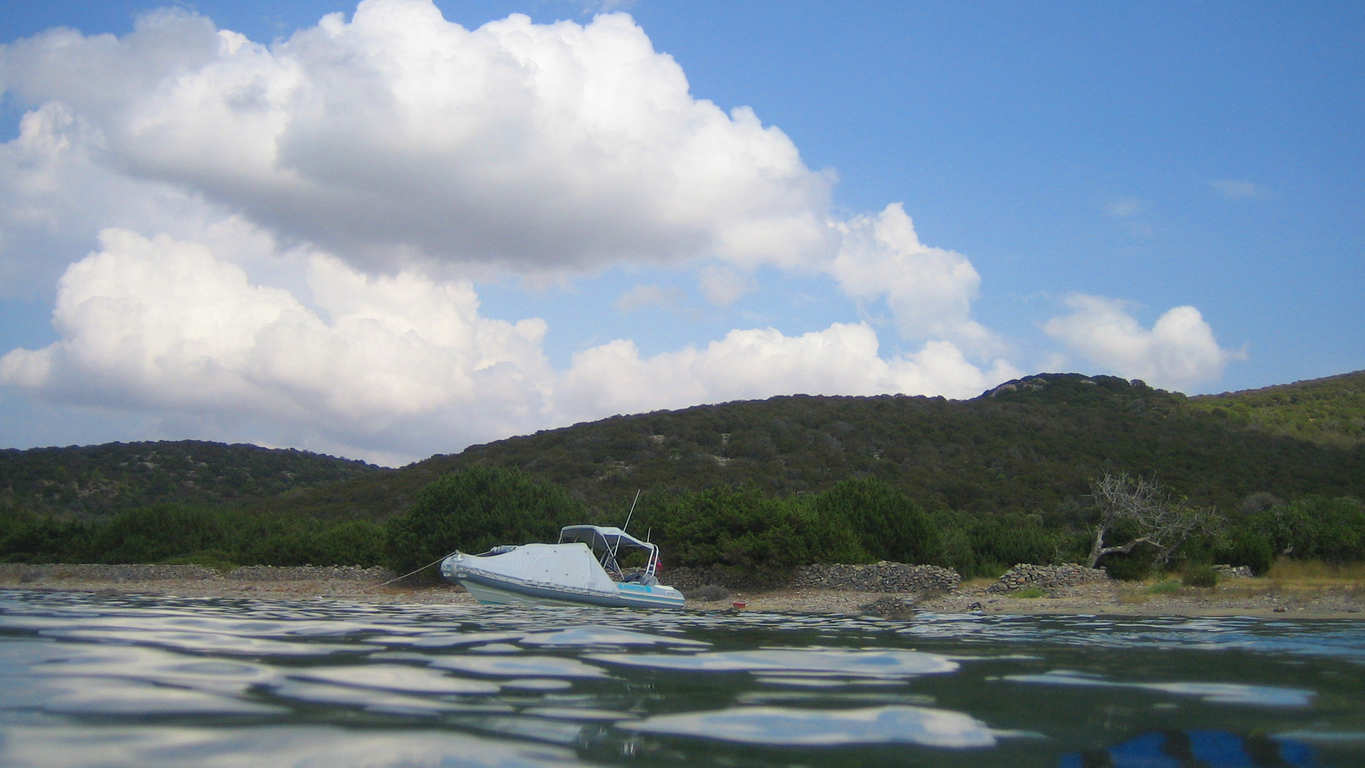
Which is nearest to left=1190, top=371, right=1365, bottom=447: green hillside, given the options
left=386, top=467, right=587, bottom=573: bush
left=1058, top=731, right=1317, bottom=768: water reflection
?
left=386, top=467, right=587, bottom=573: bush

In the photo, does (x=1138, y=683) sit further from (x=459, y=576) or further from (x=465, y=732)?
(x=459, y=576)

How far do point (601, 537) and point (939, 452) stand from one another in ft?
126

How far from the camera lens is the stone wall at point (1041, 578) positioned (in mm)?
20712

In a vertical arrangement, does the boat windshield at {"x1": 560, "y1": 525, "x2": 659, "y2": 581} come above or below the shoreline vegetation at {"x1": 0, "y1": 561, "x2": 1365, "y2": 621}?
above

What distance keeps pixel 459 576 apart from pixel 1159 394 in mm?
68994

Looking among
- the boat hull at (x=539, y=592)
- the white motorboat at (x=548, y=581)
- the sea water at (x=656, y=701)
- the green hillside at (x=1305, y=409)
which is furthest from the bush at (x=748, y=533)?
the green hillside at (x=1305, y=409)

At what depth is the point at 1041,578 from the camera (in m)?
21.0

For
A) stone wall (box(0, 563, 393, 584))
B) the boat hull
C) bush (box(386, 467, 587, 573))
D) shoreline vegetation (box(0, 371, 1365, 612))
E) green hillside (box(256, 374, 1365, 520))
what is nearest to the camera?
the boat hull

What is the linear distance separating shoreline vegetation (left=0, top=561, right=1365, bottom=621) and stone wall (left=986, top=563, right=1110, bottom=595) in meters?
0.20

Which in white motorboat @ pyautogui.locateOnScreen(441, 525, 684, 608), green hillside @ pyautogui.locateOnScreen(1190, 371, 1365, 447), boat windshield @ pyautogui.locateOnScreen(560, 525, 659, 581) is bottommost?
white motorboat @ pyautogui.locateOnScreen(441, 525, 684, 608)

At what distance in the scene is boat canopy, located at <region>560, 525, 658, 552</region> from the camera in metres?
19.6

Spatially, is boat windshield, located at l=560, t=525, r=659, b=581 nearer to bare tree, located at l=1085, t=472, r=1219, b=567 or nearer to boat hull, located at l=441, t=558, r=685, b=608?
boat hull, located at l=441, t=558, r=685, b=608

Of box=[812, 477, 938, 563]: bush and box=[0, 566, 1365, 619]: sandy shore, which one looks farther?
box=[812, 477, 938, 563]: bush

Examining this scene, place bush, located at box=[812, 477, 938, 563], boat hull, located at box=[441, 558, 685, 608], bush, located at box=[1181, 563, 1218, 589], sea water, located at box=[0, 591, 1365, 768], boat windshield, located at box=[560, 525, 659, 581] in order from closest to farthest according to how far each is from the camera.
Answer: sea water, located at box=[0, 591, 1365, 768], boat hull, located at box=[441, 558, 685, 608], boat windshield, located at box=[560, 525, 659, 581], bush, located at box=[1181, 563, 1218, 589], bush, located at box=[812, 477, 938, 563]
